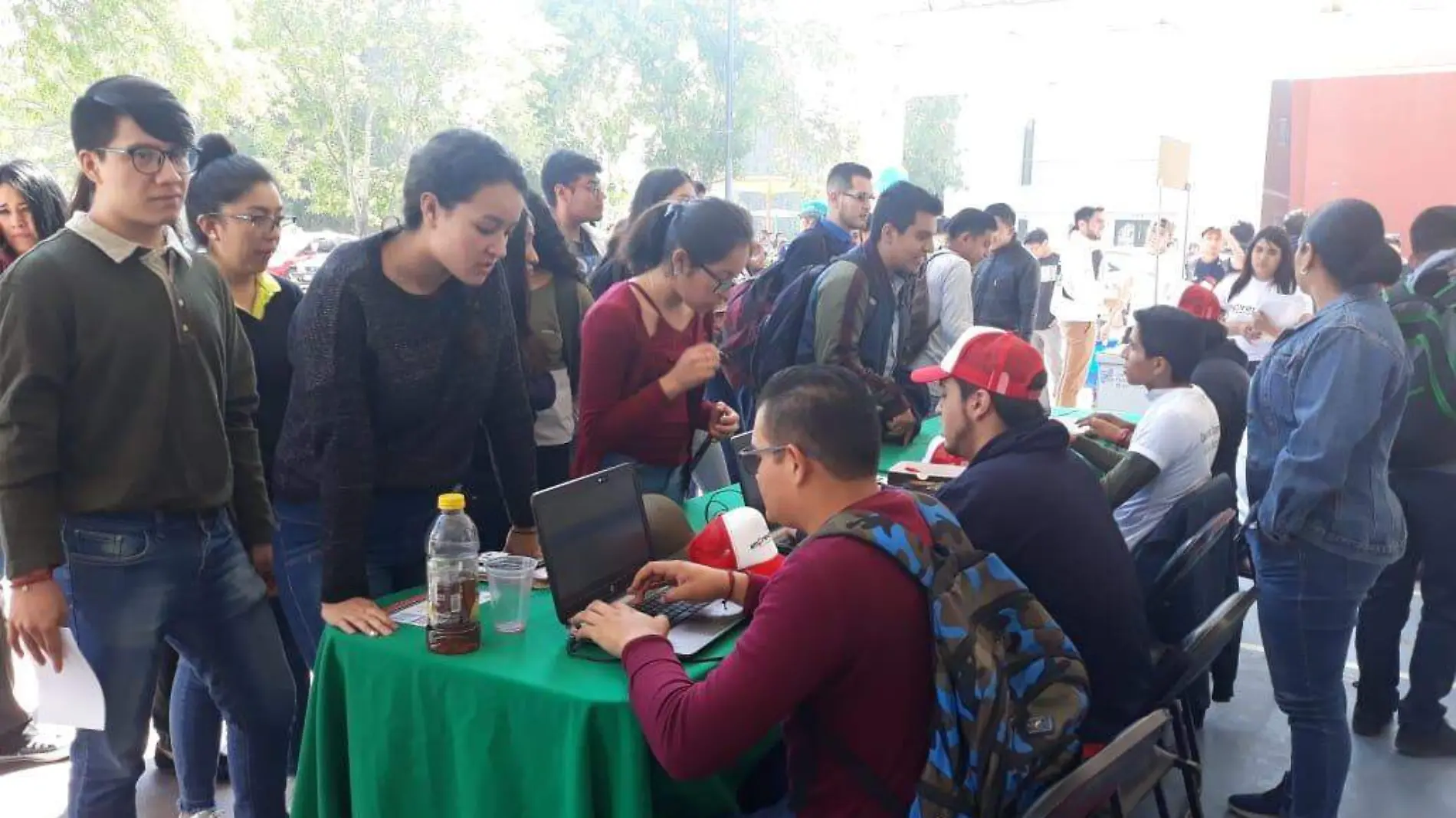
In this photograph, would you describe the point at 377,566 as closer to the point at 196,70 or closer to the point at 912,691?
the point at 912,691

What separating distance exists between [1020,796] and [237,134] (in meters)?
3.62

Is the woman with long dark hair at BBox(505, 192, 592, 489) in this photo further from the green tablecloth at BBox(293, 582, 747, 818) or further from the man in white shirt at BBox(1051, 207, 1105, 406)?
the man in white shirt at BBox(1051, 207, 1105, 406)

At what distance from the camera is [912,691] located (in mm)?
1237

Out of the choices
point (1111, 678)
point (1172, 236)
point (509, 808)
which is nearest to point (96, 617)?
point (509, 808)

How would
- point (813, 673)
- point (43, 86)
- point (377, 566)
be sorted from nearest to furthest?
point (813, 673)
point (377, 566)
point (43, 86)

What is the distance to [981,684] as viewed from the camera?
122 centimetres

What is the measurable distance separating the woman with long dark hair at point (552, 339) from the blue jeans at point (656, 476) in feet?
1.11

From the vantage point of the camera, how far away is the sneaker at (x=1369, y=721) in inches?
112

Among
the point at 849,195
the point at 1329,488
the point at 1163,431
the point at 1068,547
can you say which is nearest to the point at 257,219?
the point at 1068,547

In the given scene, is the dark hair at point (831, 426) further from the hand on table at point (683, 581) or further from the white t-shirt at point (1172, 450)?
the white t-shirt at point (1172, 450)

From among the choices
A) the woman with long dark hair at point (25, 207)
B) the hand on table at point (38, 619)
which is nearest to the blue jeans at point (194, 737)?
the hand on table at point (38, 619)

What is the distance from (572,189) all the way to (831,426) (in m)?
2.07

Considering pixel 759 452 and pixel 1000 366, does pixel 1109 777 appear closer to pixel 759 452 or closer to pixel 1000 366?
pixel 759 452

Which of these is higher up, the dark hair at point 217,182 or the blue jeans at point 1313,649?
the dark hair at point 217,182
